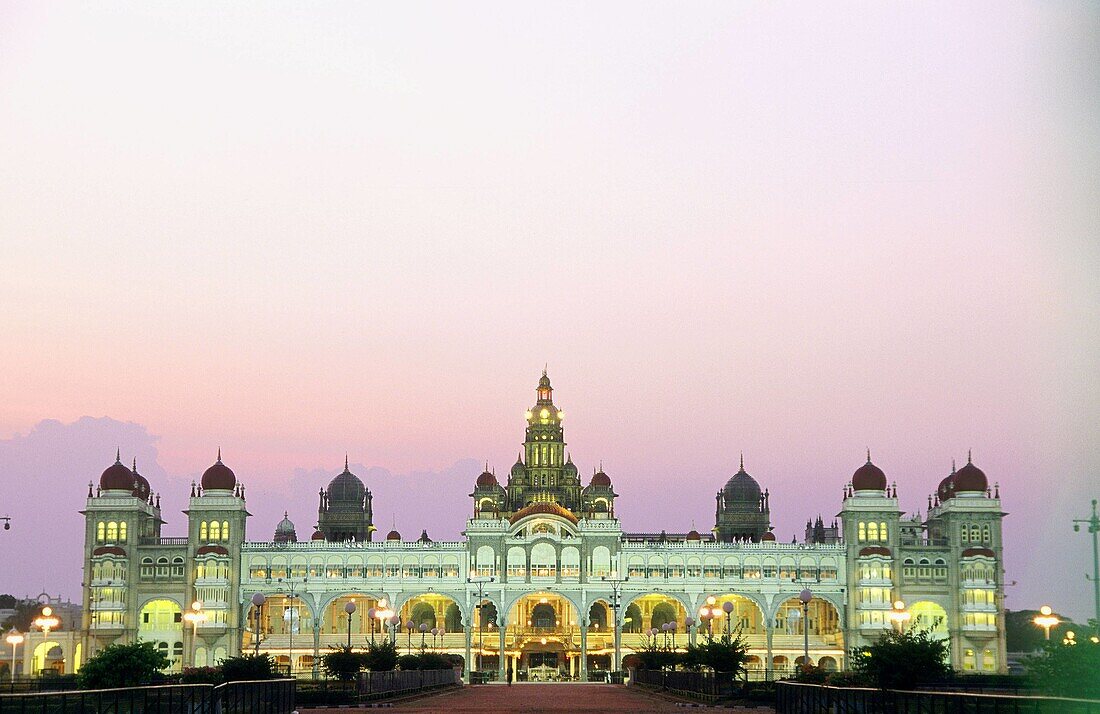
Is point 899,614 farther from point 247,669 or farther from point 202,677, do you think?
point 247,669

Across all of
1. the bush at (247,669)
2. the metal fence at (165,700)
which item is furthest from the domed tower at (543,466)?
the metal fence at (165,700)

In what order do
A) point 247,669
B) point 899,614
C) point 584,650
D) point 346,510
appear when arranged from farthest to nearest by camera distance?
point 346,510 → point 584,650 → point 899,614 → point 247,669

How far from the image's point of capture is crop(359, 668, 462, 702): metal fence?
204 feet

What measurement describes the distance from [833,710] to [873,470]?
97.2 m

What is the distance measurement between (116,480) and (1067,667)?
110m

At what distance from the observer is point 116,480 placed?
446 feet

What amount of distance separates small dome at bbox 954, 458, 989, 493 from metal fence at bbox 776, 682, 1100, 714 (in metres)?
88.4

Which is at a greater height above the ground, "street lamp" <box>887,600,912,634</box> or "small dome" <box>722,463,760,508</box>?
"small dome" <box>722,463,760,508</box>

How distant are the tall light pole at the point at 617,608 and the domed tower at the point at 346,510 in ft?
131

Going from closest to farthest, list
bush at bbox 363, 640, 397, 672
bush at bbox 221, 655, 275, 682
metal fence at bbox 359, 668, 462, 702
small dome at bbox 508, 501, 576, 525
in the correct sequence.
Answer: bush at bbox 221, 655, 275, 682, metal fence at bbox 359, 668, 462, 702, bush at bbox 363, 640, 397, 672, small dome at bbox 508, 501, 576, 525

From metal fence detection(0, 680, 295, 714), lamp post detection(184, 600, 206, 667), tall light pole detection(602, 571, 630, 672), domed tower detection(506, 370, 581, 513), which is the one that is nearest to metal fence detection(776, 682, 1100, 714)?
metal fence detection(0, 680, 295, 714)

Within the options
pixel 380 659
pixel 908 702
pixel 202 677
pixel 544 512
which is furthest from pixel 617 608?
pixel 908 702

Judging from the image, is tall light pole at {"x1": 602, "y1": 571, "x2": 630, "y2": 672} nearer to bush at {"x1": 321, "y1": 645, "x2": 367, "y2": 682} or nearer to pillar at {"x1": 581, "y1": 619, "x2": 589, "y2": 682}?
pillar at {"x1": 581, "y1": 619, "x2": 589, "y2": 682}

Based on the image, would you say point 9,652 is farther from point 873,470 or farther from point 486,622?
point 873,470
